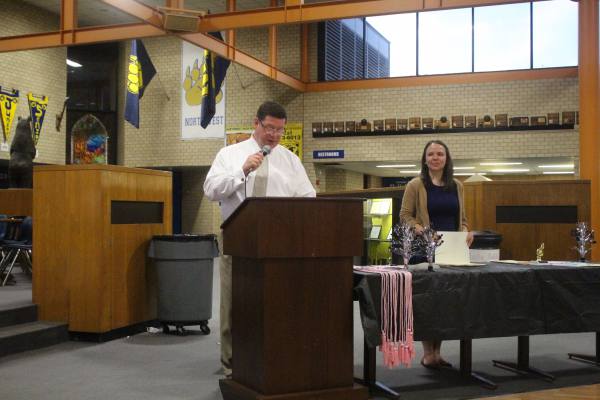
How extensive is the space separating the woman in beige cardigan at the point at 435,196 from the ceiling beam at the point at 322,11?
607 cm

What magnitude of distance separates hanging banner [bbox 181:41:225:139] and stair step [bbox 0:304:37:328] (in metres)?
12.3

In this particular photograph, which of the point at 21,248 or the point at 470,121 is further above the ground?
the point at 470,121

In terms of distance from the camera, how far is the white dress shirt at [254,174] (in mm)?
4047

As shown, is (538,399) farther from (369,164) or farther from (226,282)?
(369,164)

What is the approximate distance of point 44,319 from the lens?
241 inches

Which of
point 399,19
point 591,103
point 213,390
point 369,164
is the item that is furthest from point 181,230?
point 213,390

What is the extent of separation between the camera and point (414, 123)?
53.2 ft

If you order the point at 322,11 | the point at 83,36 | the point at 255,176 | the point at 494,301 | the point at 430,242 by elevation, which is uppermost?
the point at 322,11

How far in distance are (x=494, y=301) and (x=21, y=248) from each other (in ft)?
20.0

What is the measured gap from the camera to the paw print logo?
18.3 metres

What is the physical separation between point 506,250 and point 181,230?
13814 millimetres

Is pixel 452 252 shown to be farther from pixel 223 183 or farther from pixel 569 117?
pixel 569 117

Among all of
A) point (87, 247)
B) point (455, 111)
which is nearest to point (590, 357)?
point (87, 247)

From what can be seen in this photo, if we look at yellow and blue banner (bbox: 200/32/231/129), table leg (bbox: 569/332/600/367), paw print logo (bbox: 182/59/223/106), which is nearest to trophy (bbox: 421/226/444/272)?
table leg (bbox: 569/332/600/367)
